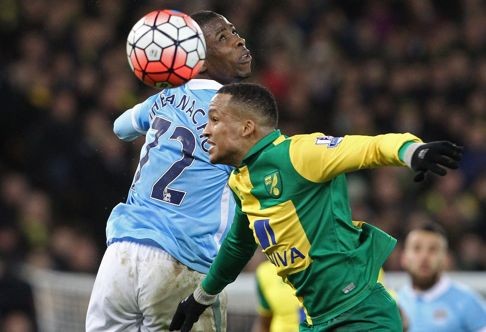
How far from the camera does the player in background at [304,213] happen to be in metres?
5.51

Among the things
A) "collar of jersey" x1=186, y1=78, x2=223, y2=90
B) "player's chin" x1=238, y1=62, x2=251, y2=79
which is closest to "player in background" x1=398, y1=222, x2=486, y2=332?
"player's chin" x1=238, y1=62, x2=251, y2=79

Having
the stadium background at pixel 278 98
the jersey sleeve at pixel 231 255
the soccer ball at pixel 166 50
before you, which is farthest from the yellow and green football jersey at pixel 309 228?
the stadium background at pixel 278 98

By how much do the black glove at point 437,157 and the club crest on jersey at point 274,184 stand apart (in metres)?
0.88

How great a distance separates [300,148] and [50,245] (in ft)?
23.2

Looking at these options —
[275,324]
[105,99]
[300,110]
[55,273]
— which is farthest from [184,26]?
[300,110]

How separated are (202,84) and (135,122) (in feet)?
1.59

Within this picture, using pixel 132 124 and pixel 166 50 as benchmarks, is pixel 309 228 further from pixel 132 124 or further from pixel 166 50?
pixel 132 124

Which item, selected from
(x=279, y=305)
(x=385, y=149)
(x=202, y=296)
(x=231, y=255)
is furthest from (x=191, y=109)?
(x=279, y=305)

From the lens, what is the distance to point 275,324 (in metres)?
9.30

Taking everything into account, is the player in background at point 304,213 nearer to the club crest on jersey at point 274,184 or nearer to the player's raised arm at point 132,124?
the club crest on jersey at point 274,184

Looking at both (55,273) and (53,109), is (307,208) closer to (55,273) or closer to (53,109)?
(55,273)

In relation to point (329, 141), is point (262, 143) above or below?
below

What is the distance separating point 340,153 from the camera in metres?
5.21

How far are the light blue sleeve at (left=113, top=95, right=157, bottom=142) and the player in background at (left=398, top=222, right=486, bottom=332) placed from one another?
11.2 feet
